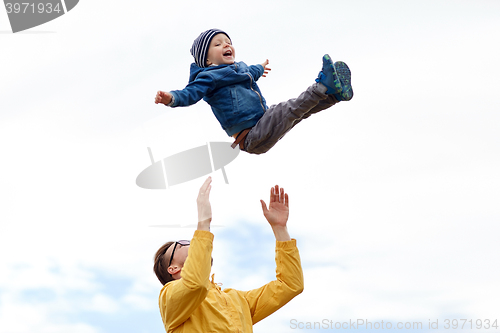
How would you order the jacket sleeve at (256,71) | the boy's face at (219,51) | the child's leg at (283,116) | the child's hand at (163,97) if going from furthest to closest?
the jacket sleeve at (256,71) → the boy's face at (219,51) → the child's leg at (283,116) → the child's hand at (163,97)

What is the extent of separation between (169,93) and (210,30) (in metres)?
1.19

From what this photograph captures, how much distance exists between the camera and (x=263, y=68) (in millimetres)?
6988

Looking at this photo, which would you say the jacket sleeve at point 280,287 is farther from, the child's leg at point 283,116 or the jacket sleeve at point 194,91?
the jacket sleeve at point 194,91

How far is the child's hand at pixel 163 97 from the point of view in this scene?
536 centimetres

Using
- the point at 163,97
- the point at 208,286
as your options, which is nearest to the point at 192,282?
the point at 208,286

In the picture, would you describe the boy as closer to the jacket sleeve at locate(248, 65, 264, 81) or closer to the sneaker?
the sneaker

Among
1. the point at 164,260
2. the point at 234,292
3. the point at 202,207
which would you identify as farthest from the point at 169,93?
the point at 234,292

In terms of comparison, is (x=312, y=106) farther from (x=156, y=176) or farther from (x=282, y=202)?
(x=156, y=176)

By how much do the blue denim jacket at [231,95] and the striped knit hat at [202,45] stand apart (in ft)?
0.28

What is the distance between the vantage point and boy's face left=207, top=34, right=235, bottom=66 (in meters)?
6.22

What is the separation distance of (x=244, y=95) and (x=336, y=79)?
3.39 feet

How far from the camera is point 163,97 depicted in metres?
5.37

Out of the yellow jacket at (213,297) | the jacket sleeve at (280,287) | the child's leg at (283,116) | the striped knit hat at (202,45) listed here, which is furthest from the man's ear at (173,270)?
the striped knit hat at (202,45)

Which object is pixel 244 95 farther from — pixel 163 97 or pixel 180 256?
pixel 180 256
